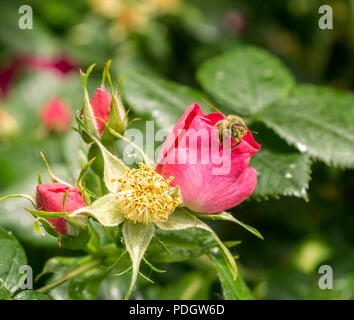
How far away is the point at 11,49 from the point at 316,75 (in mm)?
1623

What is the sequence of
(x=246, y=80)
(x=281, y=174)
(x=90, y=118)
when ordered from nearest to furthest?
(x=90, y=118), (x=281, y=174), (x=246, y=80)

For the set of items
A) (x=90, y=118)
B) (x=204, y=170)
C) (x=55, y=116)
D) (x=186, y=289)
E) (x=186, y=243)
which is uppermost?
(x=55, y=116)

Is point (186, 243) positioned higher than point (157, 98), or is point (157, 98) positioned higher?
point (157, 98)

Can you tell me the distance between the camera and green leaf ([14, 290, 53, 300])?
32.1 inches

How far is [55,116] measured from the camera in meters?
1.74

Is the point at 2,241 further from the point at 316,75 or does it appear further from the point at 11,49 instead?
the point at 11,49

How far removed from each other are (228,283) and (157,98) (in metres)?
0.55

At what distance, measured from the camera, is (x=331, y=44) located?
196cm

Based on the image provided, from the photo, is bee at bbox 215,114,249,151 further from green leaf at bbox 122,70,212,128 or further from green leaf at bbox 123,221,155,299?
green leaf at bbox 122,70,212,128

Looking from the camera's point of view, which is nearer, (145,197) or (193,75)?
(145,197)

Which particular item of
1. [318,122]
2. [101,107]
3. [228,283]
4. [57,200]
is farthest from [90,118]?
[318,122]

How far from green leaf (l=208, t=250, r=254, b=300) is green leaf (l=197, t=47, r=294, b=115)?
0.44 meters

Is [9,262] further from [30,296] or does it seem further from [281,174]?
[281,174]
